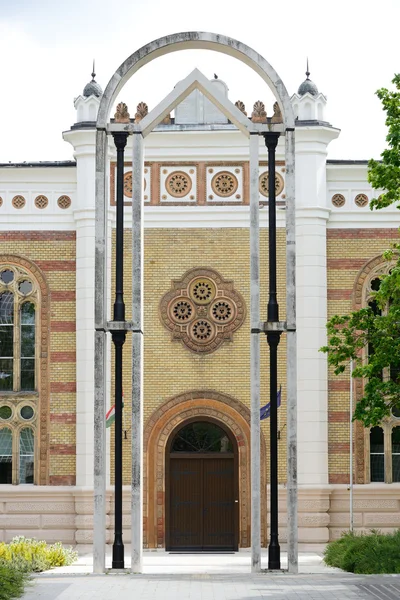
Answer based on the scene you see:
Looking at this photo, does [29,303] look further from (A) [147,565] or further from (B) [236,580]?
(B) [236,580]

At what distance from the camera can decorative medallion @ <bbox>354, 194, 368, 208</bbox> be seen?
28609mm

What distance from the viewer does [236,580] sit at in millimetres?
17719

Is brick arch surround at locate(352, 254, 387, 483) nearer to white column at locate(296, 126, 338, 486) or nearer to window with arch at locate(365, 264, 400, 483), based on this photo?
window with arch at locate(365, 264, 400, 483)

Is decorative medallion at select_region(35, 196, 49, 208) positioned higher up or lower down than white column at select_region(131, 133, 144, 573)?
higher up

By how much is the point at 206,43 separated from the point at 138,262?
158 inches

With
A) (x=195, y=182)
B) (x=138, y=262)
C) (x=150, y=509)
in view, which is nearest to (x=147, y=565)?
(x=150, y=509)

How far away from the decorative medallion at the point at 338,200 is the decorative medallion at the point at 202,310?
329 cm

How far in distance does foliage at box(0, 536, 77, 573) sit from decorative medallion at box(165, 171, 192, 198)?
9760mm

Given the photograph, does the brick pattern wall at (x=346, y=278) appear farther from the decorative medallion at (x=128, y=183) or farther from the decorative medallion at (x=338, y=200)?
the decorative medallion at (x=128, y=183)

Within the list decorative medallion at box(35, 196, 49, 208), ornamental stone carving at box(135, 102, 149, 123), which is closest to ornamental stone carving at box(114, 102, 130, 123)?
ornamental stone carving at box(135, 102, 149, 123)

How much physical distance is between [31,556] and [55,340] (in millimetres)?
8219

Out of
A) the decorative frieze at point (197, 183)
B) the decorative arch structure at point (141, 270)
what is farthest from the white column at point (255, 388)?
the decorative frieze at point (197, 183)

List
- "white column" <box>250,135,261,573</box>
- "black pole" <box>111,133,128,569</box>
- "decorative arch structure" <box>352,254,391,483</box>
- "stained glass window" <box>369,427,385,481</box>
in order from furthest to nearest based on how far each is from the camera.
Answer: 1. "stained glass window" <box>369,427,385,481</box>
2. "decorative arch structure" <box>352,254,391,483</box>
3. "black pole" <box>111,133,128,569</box>
4. "white column" <box>250,135,261,573</box>

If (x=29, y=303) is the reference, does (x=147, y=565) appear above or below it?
below
